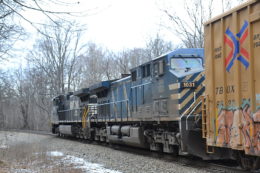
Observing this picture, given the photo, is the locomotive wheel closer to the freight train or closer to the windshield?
the freight train

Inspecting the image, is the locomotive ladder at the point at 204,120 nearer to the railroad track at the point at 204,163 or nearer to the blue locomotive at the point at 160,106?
the blue locomotive at the point at 160,106

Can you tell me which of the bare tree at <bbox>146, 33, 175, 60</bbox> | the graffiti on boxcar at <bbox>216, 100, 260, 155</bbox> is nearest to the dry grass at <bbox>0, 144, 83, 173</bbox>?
→ the graffiti on boxcar at <bbox>216, 100, 260, 155</bbox>

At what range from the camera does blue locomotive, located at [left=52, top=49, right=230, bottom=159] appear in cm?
1064

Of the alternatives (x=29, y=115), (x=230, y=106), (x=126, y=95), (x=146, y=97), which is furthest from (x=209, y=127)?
(x=29, y=115)

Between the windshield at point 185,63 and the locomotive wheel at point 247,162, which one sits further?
the windshield at point 185,63

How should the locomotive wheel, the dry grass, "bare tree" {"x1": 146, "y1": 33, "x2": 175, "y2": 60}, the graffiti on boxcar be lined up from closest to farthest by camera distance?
1. the graffiti on boxcar
2. the locomotive wheel
3. the dry grass
4. "bare tree" {"x1": 146, "y1": 33, "x2": 175, "y2": 60}

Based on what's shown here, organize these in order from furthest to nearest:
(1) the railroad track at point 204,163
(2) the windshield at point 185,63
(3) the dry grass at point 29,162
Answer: (2) the windshield at point 185,63 → (3) the dry grass at point 29,162 → (1) the railroad track at point 204,163

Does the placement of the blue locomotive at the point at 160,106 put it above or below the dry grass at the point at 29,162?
above

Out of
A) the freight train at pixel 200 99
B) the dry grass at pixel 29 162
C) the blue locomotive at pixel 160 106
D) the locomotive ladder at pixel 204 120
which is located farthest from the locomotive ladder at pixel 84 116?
the locomotive ladder at pixel 204 120

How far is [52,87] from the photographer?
Answer: 5228cm

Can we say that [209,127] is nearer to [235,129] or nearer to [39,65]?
[235,129]

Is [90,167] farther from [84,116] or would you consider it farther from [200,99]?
[84,116]

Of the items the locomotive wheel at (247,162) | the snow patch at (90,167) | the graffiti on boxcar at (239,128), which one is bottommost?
the snow patch at (90,167)

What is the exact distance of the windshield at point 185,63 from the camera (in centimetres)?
1210
